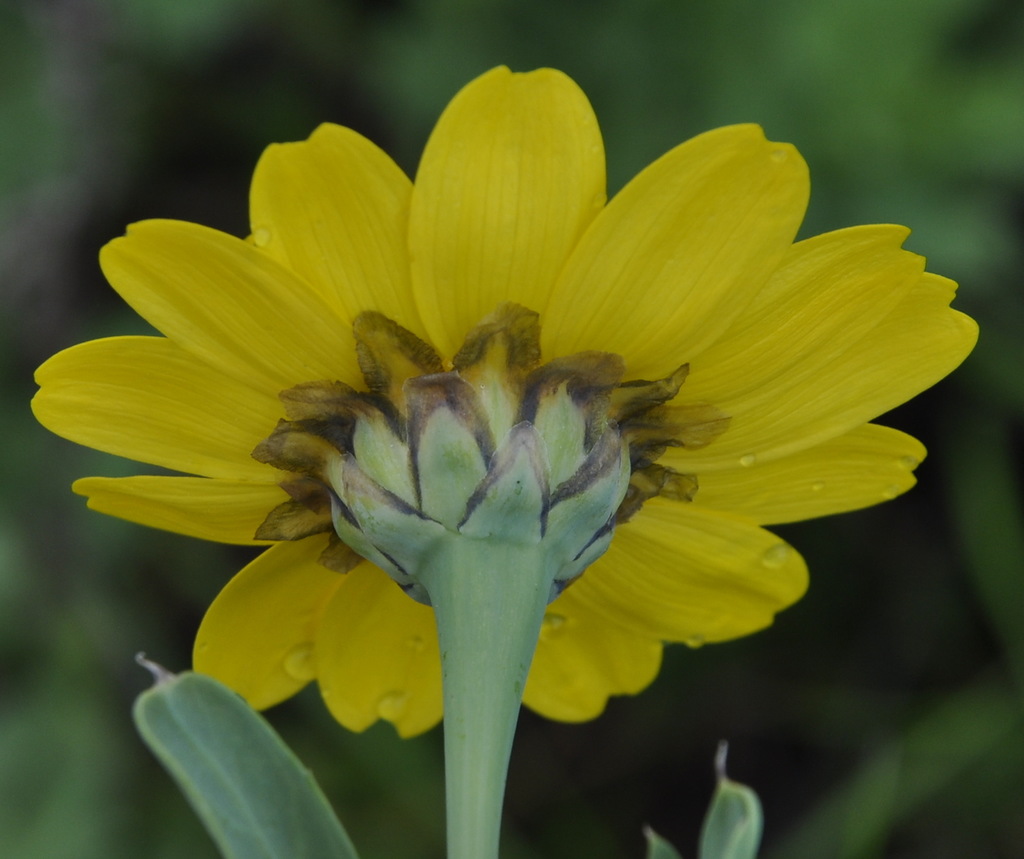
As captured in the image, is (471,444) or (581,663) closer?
(471,444)

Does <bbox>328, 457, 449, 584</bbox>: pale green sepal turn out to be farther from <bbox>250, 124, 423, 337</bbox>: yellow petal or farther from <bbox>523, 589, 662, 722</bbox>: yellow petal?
<bbox>523, 589, 662, 722</bbox>: yellow petal

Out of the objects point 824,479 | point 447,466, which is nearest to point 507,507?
point 447,466

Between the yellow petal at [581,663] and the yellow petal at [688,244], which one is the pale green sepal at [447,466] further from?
the yellow petal at [581,663]

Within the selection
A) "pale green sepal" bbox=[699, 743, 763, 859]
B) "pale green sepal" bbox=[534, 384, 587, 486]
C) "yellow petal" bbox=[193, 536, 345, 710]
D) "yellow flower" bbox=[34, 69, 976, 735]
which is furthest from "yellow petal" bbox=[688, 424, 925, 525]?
"yellow petal" bbox=[193, 536, 345, 710]

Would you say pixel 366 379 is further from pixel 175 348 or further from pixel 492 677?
pixel 492 677

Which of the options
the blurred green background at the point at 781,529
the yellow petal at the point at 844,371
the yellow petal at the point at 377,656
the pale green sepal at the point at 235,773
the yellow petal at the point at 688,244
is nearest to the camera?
the pale green sepal at the point at 235,773

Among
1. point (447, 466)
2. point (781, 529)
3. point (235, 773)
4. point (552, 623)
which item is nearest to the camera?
point (235, 773)

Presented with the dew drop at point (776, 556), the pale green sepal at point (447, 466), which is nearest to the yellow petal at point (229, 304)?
the pale green sepal at point (447, 466)

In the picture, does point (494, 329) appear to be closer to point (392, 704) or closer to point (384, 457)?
point (384, 457)
